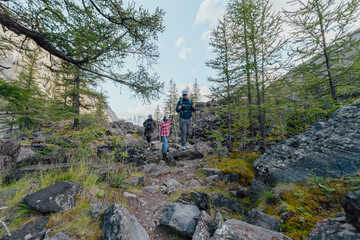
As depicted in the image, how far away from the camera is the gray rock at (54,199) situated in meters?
2.21

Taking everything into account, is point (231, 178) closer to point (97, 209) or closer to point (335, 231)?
point (335, 231)

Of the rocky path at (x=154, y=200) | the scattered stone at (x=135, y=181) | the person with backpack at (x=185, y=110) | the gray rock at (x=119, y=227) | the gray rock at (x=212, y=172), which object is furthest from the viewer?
the person with backpack at (x=185, y=110)

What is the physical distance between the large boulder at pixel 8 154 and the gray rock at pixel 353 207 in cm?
697

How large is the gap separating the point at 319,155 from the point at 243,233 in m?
2.42

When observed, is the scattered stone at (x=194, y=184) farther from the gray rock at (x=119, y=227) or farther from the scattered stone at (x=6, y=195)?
the scattered stone at (x=6, y=195)

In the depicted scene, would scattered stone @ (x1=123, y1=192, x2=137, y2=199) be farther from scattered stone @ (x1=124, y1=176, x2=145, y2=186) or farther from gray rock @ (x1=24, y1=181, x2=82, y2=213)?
gray rock @ (x1=24, y1=181, x2=82, y2=213)

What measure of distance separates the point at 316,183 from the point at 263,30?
7.78 m

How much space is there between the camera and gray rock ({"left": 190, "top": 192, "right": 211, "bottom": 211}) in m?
2.81

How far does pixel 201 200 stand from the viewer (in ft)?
9.52

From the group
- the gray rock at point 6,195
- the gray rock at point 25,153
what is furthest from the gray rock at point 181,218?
the gray rock at point 25,153

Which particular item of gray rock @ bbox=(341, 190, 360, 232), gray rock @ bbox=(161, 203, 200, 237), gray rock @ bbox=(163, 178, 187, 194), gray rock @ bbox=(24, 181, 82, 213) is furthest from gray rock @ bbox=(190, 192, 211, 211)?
gray rock @ bbox=(24, 181, 82, 213)

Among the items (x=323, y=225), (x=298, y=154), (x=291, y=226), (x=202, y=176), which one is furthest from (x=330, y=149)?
(x=202, y=176)

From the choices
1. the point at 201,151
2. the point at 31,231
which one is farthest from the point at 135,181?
the point at 201,151

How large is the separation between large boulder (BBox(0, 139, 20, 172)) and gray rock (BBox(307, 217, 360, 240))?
22.8 feet
